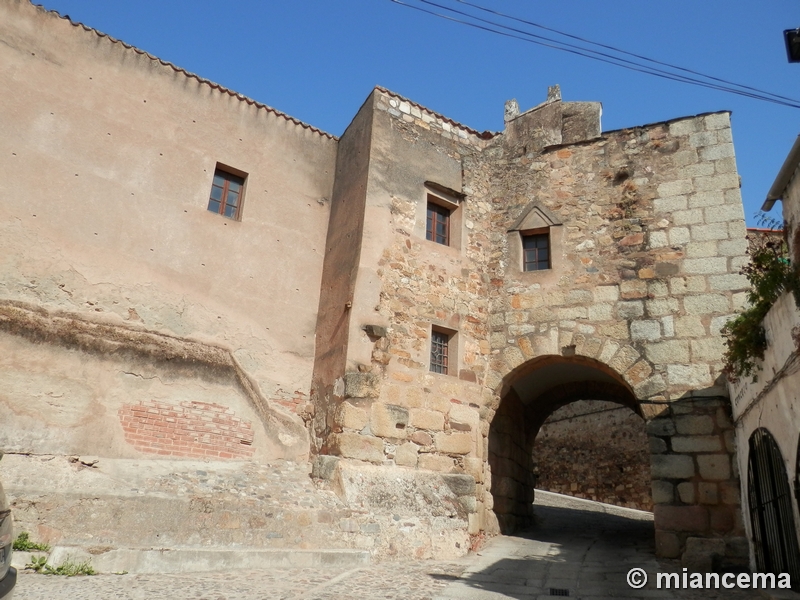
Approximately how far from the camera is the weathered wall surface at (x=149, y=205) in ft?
22.7

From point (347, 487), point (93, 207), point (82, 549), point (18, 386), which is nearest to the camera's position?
point (82, 549)

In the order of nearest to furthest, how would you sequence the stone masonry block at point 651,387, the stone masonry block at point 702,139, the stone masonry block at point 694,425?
the stone masonry block at point 694,425
the stone masonry block at point 651,387
the stone masonry block at point 702,139

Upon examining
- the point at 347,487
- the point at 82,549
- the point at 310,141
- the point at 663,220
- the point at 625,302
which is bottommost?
the point at 82,549

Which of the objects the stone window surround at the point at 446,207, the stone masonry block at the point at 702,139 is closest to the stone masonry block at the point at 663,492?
the stone window surround at the point at 446,207

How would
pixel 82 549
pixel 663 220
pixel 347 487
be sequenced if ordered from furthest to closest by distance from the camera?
1. pixel 663 220
2. pixel 347 487
3. pixel 82 549

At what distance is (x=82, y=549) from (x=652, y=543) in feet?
21.8

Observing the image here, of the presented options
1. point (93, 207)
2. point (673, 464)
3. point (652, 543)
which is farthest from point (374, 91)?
point (652, 543)

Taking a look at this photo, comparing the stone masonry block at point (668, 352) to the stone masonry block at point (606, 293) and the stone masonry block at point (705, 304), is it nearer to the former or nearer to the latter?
the stone masonry block at point (705, 304)

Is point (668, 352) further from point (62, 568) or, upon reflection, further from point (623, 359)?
point (62, 568)

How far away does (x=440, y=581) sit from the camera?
5.44m

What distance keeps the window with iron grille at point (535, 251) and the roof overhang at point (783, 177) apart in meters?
3.92

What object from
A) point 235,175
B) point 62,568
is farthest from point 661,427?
point 235,175

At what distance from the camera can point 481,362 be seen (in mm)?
8523

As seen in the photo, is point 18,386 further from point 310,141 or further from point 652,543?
point 652,543
